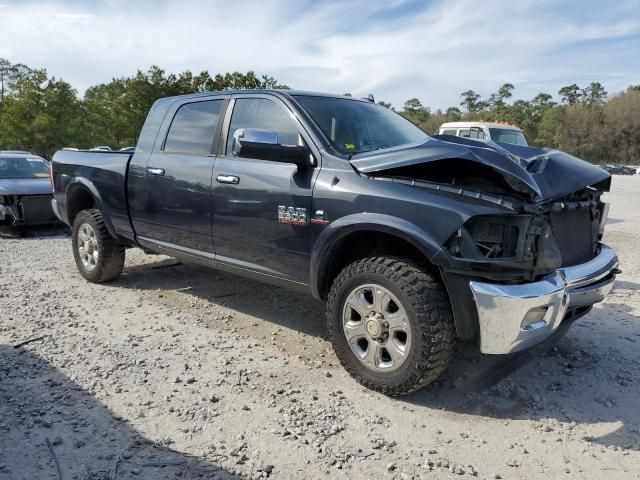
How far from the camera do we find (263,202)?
12.5 feet

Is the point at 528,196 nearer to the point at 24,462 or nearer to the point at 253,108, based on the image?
the point at 253,108

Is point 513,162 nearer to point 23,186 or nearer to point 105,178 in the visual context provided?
point 105,178

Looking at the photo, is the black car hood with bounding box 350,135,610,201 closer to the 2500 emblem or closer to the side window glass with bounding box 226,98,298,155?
the 2500 emblem

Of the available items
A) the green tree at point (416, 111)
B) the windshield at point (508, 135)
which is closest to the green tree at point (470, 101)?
the green tree at point (416, 111)

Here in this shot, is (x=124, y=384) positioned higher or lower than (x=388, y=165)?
lower

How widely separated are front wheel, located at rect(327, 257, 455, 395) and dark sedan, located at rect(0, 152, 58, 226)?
7307mm

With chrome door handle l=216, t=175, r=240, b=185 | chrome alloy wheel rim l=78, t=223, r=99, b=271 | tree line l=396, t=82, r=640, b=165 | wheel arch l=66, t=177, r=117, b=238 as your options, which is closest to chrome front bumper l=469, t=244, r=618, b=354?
chrome door handle l=216, t=175, r=240, b=185

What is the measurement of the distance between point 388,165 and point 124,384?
2206 mm

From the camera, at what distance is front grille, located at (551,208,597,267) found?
124 inches

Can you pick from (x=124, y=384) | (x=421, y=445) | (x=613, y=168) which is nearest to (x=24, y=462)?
(x=124, y=384)

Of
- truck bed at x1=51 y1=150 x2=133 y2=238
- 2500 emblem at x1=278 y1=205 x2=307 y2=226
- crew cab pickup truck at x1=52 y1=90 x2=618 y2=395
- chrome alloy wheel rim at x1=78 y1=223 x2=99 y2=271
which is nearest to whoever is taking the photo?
crew cab pickup truck at x1=52 y1=90 x2=618 y2=395

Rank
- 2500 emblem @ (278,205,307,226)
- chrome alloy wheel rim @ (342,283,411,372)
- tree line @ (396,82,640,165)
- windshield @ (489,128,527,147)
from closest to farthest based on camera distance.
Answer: chrome alloy wheel rim @ (342,283,411,372), 2500 emblem @ (278,205,307,226), windshield @ (489,128,527,147), tree line @ (396,82,640,165)

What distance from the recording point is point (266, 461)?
8.56 ft

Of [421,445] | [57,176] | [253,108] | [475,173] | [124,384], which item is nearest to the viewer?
[421,445]
